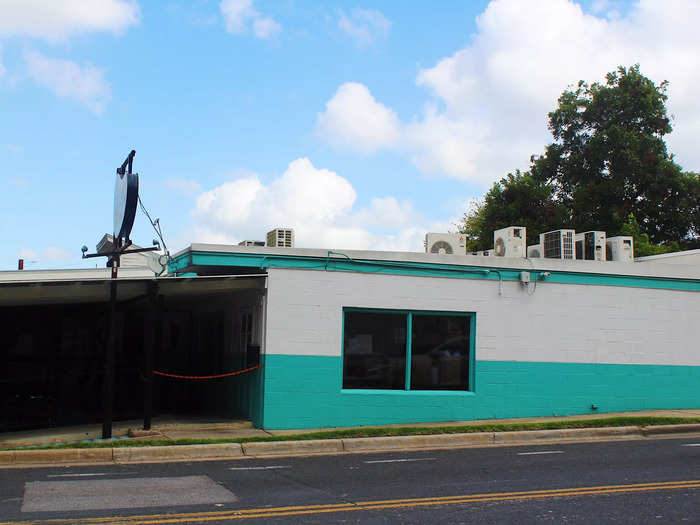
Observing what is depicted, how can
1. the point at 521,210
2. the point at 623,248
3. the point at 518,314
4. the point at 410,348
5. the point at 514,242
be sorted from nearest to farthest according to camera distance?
the point at 410,348, the point at 518,314, the point at 514,242, the point at 623,248, the point at 521,210

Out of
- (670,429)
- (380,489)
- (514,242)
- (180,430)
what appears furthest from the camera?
(514,242)

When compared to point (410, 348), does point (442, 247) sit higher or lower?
higher

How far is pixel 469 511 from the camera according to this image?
7.63 meters

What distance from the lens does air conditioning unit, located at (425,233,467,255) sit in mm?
16031

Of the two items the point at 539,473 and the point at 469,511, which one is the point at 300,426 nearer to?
the point at 539,473

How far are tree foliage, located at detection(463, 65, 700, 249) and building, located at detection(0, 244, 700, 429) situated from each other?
23.6 meters

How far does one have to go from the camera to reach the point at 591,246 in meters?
17.5

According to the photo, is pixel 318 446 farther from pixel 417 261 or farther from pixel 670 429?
pixel 670 429

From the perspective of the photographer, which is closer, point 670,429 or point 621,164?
point 670,429

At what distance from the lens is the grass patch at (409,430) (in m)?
11.8

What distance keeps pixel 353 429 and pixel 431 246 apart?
4.52 meters

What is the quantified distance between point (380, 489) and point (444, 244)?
317 inches

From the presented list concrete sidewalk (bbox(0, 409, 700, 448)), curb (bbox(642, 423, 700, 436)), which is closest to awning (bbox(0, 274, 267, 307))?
concrete sidewalk (bbox(0, 409, 700, 448))

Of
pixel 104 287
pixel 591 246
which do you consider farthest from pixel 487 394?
pixel 104 287
